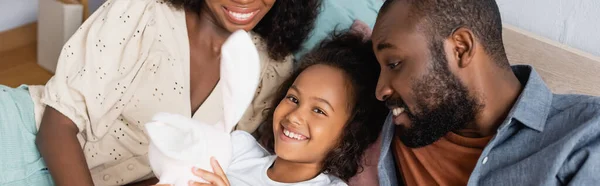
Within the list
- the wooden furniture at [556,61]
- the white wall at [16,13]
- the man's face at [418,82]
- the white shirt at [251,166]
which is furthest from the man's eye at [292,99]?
the white wall at [16,13]

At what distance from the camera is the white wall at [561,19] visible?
141 cm

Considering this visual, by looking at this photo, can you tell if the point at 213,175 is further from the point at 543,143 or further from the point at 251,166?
the point at 543,143

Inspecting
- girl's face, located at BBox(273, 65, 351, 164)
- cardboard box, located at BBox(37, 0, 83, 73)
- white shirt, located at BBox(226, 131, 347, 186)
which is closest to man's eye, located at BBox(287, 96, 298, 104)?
girl's face, located at BBox(273, 65, 351, 164)

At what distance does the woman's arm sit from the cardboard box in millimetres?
892

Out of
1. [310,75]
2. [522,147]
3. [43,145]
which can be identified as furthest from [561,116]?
[43,145]

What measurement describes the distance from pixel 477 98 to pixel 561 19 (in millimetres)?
418

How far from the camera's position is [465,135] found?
1.25 metres

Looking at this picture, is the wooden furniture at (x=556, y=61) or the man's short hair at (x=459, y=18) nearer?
the man's short hair at (x=459, y=18)

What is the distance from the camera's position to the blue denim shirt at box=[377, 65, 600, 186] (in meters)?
1.09

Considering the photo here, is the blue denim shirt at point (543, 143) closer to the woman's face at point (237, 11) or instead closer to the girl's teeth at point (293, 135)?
the girl's teeth at point (293, 135)

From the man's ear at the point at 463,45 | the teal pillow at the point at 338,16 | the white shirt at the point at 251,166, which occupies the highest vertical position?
the man's ear at the point at 463,45

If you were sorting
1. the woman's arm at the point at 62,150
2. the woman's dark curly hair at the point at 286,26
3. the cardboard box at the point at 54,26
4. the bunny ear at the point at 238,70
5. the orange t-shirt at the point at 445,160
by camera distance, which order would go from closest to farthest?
the bunny ear at the point at 238,70 → the orange t-shirt at the point at 445,160 → the woman's arm at the point at 62,150 → the woman's dark curly hair at the point at 286,26 → the cardboard box at the point at 54,26

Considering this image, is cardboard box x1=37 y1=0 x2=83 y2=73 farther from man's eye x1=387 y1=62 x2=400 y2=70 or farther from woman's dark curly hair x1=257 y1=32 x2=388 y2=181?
man's eye x1=387 y1=62 x2=400 y2=70

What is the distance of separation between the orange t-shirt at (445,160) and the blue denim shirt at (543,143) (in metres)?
0.04
